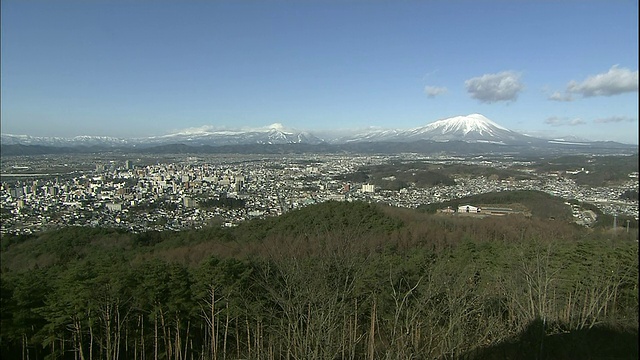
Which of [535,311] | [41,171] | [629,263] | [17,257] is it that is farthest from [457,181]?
[41,171]

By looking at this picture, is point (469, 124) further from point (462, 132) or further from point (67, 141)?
point (67, 141)

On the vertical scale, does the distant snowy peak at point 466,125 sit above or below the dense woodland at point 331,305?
above

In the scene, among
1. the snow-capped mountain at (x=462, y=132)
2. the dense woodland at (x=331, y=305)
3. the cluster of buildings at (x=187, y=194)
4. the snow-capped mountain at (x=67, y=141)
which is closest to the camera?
the dense woodland at (x=331, y=305)

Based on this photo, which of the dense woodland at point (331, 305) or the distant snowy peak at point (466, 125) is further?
the distant snowy peak at point (466, 125)

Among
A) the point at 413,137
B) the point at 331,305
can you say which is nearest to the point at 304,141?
the point at 413,137

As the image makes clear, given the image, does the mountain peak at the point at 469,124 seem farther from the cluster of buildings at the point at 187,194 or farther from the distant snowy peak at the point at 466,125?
the cluster of buildings at the point at 187,194

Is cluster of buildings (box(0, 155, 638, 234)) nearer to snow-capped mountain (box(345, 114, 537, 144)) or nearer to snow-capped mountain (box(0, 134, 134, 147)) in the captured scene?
snow-capped mountain (box(0, 134, 134, 147))

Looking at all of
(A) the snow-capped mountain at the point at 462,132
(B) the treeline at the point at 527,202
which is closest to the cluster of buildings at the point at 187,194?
(B) the treeline at the point at 527,202

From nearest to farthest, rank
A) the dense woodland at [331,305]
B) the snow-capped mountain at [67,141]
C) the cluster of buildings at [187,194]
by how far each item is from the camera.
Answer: the dense woodland at [331,305] < the cluster of buildings at [187,194] < the snow-capped mountain at [67,141]
